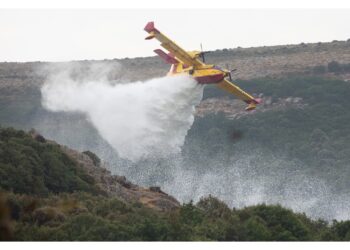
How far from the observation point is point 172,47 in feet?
167

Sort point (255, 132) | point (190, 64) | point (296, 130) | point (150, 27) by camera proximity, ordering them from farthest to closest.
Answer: point (296, 130) → point (255, 132) → point (190, 64) → point (150, 27)

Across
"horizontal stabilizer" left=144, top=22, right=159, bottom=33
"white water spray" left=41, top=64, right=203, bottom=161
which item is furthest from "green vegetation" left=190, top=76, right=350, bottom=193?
"horizontal stabilizer" left=144, top=22, right=159, bottom=33

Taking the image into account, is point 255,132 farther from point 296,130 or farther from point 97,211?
point 97,211

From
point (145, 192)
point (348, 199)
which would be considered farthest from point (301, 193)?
point (145, 192)

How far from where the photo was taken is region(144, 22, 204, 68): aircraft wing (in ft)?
162

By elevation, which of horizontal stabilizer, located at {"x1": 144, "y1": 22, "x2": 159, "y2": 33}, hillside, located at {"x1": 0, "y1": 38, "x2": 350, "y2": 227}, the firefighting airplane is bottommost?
hillside, located at {"x1": 0, "y1": 38, "x2": 350, "y2": 227}

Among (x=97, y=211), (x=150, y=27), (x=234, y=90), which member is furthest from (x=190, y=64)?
(x=97, y=211)

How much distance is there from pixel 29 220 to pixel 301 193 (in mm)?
43844

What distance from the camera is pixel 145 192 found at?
50688mm

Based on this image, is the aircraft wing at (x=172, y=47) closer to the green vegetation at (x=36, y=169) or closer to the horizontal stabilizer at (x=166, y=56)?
the horizontal stabilizer at (x=166, y=56)

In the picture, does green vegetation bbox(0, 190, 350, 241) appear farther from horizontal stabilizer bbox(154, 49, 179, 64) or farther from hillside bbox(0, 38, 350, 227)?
Answer: hillside bbox(0, 38, 350, 227)

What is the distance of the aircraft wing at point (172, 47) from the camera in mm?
49281

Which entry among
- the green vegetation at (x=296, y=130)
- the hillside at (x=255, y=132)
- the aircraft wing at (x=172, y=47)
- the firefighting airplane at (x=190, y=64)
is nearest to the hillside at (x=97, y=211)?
the firefighting airplane at (x=190, y=64)

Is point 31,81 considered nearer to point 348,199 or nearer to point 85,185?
point 348,199
